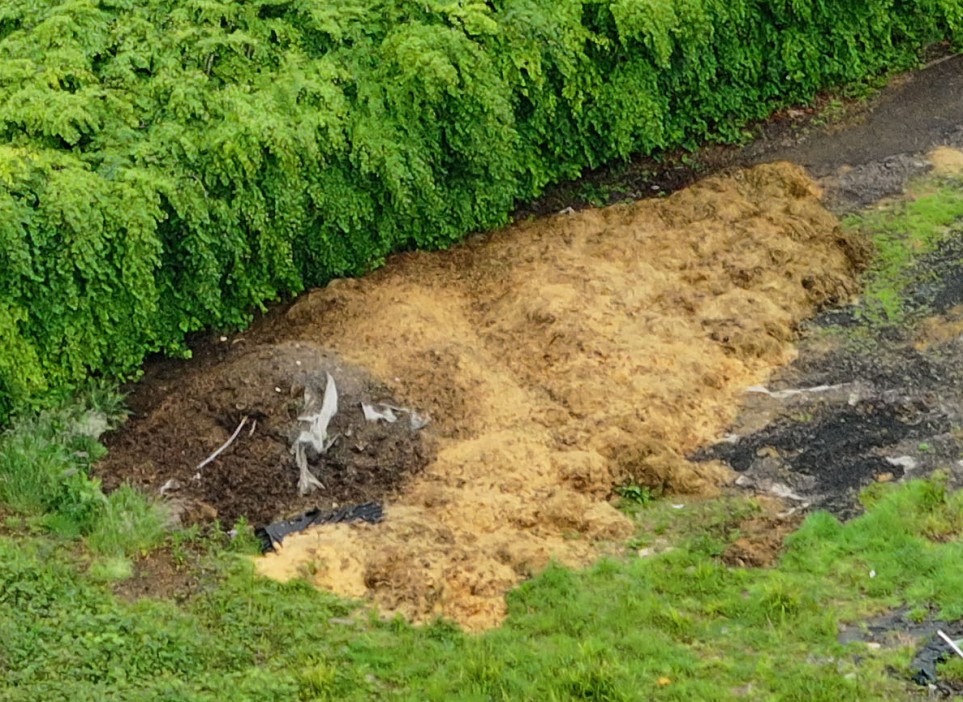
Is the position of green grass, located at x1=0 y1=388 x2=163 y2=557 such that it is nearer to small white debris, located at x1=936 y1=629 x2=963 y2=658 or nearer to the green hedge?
the green hedge

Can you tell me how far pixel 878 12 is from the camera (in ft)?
41.5

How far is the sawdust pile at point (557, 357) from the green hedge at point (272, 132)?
552 mm

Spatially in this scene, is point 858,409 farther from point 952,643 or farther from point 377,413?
point 377,413

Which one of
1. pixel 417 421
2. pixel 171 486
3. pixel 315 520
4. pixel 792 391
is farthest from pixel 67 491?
pixel 792 391

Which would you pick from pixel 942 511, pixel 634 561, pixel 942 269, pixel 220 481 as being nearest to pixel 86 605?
pixel 220 481

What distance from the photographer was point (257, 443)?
29.7 feet

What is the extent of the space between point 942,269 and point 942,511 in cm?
326

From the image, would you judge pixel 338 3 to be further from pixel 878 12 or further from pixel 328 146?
pixel 878 12

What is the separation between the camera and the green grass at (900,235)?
10477 mm

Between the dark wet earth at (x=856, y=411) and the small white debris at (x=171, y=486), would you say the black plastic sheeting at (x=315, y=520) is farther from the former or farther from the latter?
the dark wet earth at (x=856, y=411)

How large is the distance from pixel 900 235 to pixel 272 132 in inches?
197

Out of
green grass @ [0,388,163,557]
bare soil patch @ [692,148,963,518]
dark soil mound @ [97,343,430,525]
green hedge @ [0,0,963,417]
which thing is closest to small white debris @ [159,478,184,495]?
dark soil mound @ [97,343,430,525]

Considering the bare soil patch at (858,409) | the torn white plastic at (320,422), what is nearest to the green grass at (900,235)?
the bare soil patch at (858,409)

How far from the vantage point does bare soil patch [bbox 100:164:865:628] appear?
8336 mm
